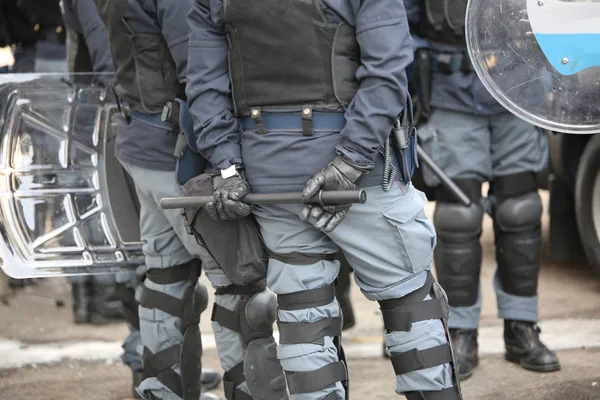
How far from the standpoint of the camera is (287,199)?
2.94 metres

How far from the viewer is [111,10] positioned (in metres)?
3.59

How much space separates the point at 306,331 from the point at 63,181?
5.28 feet

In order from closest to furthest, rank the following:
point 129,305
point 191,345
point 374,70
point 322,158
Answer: point 374,70
point 322,158
point 191,345
point 129,305

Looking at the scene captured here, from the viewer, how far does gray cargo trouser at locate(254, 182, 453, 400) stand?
302 centimetres

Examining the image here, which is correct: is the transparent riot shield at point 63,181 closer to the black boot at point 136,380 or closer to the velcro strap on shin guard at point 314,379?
the black boot at point 136,380

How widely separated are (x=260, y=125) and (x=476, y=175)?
1495 millimetres

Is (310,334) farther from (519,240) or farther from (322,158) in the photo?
(519,240)

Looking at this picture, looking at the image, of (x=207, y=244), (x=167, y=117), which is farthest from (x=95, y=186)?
(x=207, y=244)

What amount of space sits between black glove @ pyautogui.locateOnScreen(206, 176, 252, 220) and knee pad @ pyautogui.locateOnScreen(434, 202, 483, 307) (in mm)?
1457

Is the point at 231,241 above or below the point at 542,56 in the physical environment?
below

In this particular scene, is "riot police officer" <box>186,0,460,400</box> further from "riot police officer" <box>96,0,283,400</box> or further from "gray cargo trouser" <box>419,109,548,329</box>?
"gray cargo trouser" <box>419,109,548,329</box>

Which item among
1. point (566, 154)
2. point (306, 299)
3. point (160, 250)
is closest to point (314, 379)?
point (306, 299)

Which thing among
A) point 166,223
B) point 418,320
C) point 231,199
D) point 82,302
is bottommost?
point 82,302

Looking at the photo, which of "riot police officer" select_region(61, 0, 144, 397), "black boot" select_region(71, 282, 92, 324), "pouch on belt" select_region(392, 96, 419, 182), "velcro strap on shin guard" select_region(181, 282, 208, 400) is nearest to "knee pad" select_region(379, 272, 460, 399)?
"pouch on belt" select_region(392, 96, 419, 182)
